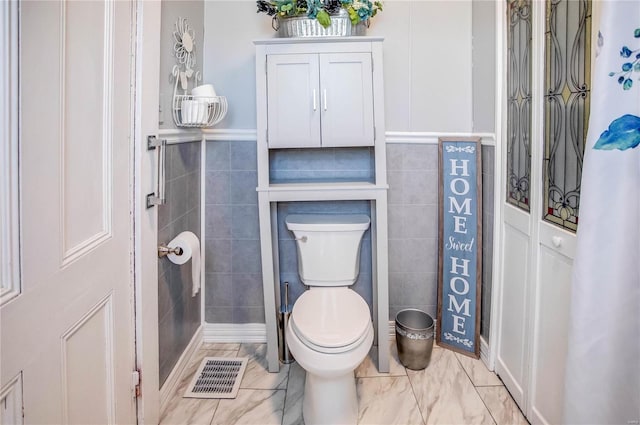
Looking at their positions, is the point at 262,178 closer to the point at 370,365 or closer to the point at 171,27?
the point at 171,27

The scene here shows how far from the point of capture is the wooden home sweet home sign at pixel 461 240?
7.77ft

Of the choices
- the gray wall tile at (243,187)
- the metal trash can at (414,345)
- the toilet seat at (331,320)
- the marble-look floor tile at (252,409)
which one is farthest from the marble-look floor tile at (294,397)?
the gray wall tile at (243,187)

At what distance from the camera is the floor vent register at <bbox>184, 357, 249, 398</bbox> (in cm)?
208

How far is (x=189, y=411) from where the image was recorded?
1.95 metres

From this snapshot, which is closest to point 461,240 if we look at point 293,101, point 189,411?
point 293,101

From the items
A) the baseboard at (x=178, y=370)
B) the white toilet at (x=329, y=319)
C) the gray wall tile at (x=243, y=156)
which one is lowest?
the baseboard at (x=178, y=370)

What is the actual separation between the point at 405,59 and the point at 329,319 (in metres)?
1.49

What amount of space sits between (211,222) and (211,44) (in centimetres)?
99

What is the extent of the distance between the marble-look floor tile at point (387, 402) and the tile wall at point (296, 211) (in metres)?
0.53

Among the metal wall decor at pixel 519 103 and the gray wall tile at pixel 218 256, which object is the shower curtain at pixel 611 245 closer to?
the metal wall decor at pixel 519 103

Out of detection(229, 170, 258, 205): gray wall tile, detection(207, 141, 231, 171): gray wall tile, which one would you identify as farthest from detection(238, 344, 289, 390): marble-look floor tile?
detection(207, 141, 231, 171): gray wall tile

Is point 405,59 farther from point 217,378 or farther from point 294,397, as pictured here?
point 217,378

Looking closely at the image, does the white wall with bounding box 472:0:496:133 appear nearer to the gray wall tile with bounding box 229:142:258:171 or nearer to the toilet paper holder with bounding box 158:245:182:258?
the gray wall tile with bounding box 229:142:258:171

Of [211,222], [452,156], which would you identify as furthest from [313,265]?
[452,156]
